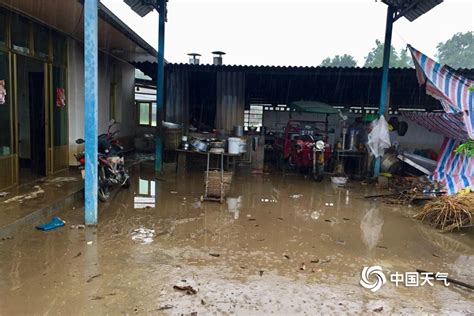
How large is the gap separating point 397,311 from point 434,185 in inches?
204

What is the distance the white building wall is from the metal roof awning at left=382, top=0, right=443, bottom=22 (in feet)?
24.0

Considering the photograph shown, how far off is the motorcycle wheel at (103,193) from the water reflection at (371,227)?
4.20 metres

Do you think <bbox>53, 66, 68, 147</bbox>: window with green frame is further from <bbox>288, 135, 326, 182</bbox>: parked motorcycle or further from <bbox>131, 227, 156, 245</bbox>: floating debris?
<bbox>288, 135, 326, 182</bbox>: parked motorcycle

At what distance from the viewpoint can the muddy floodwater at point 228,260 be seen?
319 centimetres

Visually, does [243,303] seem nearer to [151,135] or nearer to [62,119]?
[62,119]

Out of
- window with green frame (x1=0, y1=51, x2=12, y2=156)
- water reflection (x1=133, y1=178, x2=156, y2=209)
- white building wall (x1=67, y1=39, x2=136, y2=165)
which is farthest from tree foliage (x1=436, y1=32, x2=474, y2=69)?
window with green frame (x1=0, y1=51, x2=12, y2=156)

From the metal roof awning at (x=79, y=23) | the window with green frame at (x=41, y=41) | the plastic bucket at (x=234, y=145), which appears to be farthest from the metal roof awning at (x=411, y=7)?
the window with green frame at (x=41, y=41)

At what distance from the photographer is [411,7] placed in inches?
327

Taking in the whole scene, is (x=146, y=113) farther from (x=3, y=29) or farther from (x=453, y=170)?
(x=453, y=170)

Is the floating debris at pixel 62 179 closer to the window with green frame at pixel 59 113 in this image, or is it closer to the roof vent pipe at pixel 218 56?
the window with green frame at pixel 59 113

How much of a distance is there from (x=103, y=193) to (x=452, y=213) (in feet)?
18.2

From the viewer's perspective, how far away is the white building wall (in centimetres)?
857

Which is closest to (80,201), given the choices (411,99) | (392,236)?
(392,236)

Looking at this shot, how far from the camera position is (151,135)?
1396 cm
